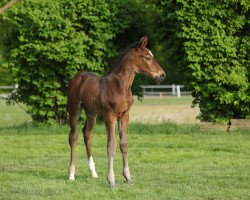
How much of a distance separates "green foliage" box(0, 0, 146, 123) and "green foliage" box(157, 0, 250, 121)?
7.42 feet

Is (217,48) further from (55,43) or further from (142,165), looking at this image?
(142,165)

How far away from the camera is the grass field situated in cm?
964

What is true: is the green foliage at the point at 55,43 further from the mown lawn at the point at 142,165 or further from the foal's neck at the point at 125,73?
the foal's neck at the point at 125,73

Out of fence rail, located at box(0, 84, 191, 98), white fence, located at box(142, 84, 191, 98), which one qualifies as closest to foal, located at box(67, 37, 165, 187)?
fence rail, located at box(0, 84, 191, 98)

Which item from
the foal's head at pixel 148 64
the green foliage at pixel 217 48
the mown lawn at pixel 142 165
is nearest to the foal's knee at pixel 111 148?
the mown lawn at pixel 142 165

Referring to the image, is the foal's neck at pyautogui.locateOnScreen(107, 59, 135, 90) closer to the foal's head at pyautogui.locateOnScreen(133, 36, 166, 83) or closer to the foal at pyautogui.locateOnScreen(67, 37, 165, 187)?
the foal at pyautogui.locateOnScreen(67, 37, 165, 187)

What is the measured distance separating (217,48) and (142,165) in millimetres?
6241

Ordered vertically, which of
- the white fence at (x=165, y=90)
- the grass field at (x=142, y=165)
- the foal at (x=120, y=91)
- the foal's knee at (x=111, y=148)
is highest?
the foal at (x=120, y=91)

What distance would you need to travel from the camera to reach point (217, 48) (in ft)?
58.2

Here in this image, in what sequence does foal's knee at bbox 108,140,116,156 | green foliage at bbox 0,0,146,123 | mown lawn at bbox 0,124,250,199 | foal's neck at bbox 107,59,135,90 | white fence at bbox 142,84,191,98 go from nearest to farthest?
mown lawn at bbox 0,124,250,199 < foal's knee at bbox 108,140,116,156 < foal's neck at bbox 107,59,135,90 < green foliage at bbox 0,0,146,123 < white fence at bbox 142,84,191,98

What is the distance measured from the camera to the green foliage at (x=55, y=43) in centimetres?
1884

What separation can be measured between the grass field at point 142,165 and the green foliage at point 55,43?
3.80ft

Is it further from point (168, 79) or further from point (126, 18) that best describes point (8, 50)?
point (168, 79)

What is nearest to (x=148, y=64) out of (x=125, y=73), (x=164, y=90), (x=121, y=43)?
(x=125, y=73)
